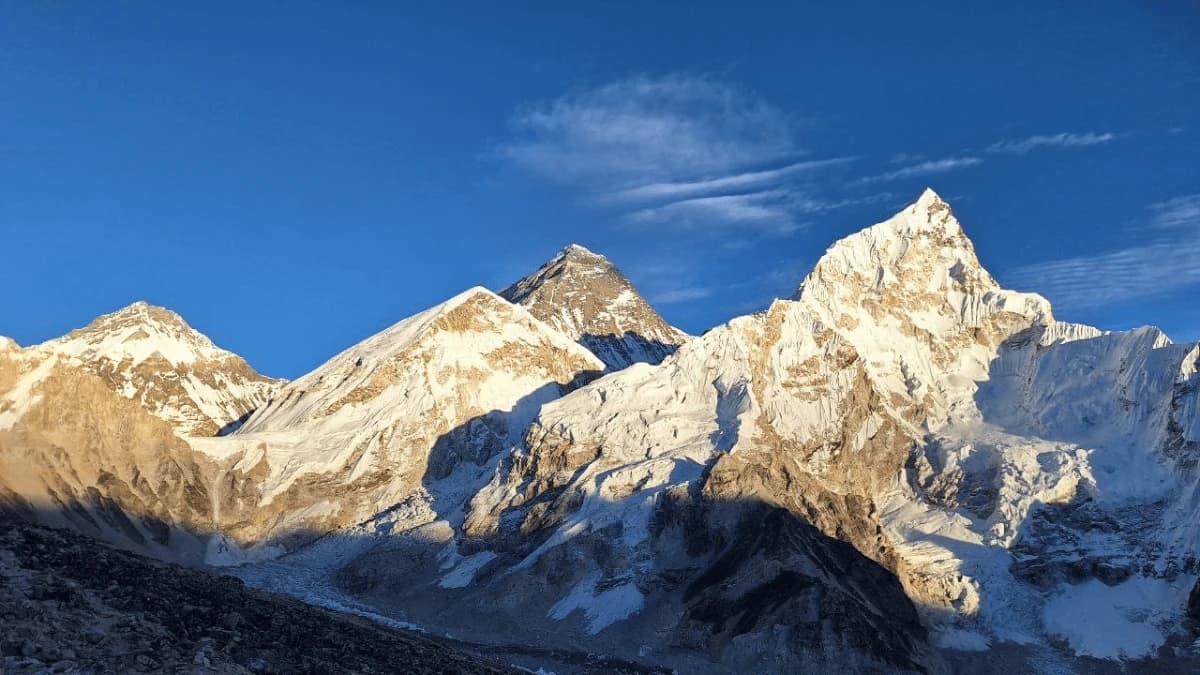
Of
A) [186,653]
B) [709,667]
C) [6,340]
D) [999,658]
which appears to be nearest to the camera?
[186,653]

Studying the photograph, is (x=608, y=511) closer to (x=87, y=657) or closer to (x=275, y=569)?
(x=275, y=569)

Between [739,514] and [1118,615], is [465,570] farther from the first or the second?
[1118,615]

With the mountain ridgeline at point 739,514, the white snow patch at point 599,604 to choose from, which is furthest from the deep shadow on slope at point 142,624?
the white snow patch at point 599,604

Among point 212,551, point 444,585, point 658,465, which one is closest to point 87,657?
point 444,585

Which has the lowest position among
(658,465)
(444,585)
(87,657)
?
(87,657)

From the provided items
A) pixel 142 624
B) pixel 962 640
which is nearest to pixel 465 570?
pixel 962 640

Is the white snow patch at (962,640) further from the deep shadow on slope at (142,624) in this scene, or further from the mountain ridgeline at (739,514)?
the deep shadow on slope at (142,624)

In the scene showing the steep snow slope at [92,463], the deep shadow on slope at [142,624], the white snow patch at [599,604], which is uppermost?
the steep snow slope at [92,463]
